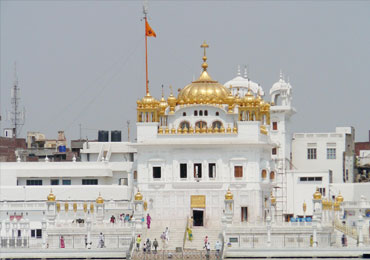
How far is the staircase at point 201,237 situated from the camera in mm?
83062

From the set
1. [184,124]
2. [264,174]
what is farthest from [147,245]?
[184,124]

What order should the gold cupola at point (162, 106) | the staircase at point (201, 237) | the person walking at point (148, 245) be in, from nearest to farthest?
1. the person walking at point (148, 245)
2. the staircase at point (201, 237)
3. the gold cupola at point (162, 106)

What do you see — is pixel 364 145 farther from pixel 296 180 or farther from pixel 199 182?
pixel 199 182

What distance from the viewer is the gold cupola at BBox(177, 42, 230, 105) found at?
92.0 m

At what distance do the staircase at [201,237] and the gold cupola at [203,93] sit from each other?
354 inches

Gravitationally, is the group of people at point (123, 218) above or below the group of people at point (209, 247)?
above

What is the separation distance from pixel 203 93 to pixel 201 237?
11.3 m

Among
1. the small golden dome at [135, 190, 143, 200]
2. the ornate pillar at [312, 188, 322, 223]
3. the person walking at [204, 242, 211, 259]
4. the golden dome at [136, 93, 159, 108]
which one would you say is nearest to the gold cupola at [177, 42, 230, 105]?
the golden dome at [136, 93, 159, 108]

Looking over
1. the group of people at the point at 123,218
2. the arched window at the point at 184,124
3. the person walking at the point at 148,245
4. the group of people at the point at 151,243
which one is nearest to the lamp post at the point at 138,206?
the group of people at the point at 151,243

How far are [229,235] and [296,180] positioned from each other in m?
19.9

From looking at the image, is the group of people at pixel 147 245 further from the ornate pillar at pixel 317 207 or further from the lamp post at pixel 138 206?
the ornate pillar at pixel 317 207

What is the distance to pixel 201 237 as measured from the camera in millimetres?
84750

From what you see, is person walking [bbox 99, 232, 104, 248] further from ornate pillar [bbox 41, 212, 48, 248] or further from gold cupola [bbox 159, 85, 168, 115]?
gold cupola [bbox 159, 85, 168, 115]

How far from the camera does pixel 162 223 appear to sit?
88875 mm
